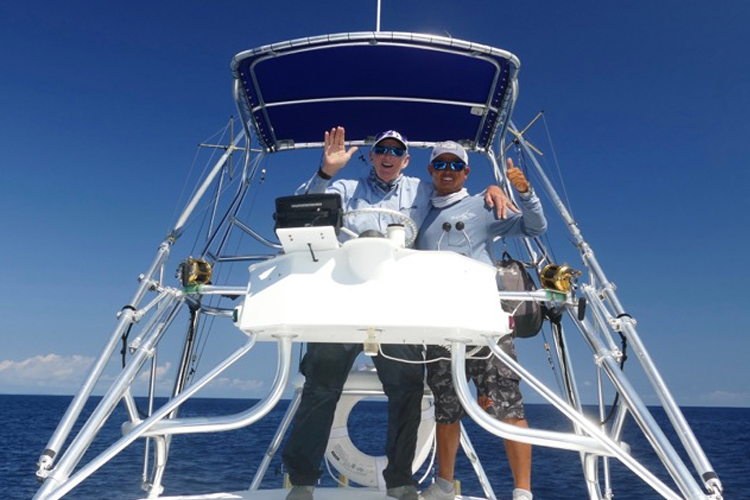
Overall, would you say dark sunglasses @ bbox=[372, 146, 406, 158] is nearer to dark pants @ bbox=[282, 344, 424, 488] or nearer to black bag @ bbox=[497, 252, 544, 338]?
black bag @ bbox=[497, 252, 544, 338]

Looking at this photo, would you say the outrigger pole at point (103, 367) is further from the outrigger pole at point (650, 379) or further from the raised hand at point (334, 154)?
the outrigger pole at point (650, 379)

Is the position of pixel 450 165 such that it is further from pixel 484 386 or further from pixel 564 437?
pixel 564 437

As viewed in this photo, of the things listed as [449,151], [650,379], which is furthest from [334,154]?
[650,379]

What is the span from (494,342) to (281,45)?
10.8 feet

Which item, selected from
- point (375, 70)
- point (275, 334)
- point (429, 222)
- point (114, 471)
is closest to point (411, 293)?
point (275, 334)

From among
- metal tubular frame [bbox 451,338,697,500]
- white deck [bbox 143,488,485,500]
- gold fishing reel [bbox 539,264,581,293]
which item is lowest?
white deck [bbox 143,488,485,500]

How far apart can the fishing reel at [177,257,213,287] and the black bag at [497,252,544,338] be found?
2.06 metres

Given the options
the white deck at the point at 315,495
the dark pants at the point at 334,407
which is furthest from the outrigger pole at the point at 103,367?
the dark pants at the point at 334,407

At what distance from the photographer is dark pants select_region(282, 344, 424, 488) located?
11.9ft

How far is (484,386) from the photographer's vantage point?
410 centimetres

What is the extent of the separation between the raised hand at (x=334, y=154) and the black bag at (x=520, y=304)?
4.79ft

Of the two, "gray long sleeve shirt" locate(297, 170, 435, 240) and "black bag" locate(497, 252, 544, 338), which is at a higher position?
"gray long sleeve shirt" locate(297, 170, 435, 240)

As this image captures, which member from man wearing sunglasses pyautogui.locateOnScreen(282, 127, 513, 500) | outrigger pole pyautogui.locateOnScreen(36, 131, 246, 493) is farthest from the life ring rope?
outrigger pole pyautogui.locateOnScreen(36, 131, 246, 493)

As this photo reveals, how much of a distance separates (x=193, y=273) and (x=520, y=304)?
2.21 meters
